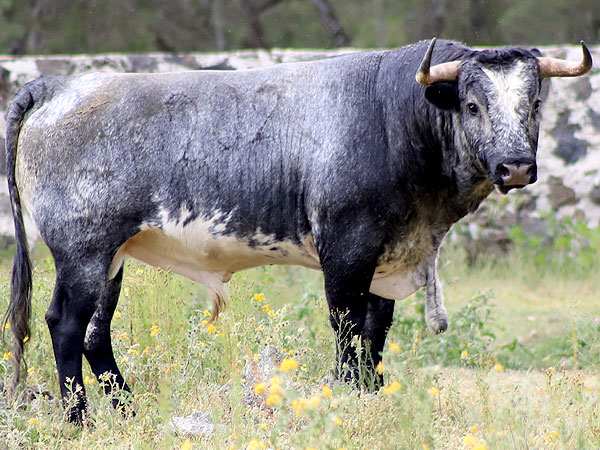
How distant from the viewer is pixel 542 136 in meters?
8.99

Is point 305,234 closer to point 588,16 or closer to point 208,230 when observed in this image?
point 208,230

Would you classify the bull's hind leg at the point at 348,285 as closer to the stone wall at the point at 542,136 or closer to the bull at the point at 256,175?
the bull at the point at 256,175

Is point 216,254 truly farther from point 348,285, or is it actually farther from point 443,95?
point 443,95

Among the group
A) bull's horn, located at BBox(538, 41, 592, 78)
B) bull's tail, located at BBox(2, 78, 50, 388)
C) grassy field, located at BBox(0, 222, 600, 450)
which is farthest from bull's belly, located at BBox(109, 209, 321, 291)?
bull's horn, located at BBox(538, 41, 592, 78)

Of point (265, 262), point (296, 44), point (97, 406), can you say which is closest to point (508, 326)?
point (265, 262)

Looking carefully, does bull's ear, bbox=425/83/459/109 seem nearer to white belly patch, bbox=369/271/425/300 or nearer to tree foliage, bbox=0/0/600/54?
white belly patch, bbox=369/271/425/300

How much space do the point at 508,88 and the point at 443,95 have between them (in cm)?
32

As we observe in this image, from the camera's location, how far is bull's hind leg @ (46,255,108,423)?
16.0ft

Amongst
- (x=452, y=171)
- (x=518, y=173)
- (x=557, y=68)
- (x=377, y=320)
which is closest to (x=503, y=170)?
(x=518, y=173)

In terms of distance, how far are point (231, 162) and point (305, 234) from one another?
534mm

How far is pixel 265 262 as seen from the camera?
16.5 feet

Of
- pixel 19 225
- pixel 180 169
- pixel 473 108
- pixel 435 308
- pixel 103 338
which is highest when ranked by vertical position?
pixel 473 108

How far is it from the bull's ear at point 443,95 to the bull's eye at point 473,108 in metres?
0.10

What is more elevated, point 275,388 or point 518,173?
point 518,173
